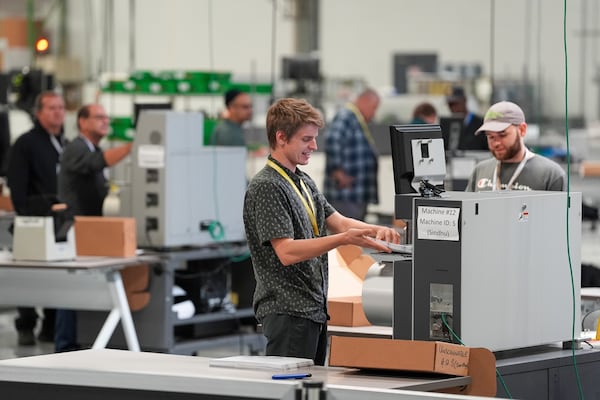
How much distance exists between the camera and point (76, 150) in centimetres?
680

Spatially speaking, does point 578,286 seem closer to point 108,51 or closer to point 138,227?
point 138,227

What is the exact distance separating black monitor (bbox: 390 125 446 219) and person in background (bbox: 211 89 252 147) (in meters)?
4.27

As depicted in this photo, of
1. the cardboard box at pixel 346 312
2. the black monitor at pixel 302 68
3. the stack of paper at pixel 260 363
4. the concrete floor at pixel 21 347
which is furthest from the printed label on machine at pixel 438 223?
the black monitor at pixel 302 68

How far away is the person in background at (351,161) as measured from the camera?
895 cm

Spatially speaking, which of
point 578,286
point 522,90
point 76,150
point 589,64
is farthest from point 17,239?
point 589,64

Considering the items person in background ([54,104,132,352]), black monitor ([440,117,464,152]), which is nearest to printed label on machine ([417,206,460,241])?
person in background ([54,104,132,352])

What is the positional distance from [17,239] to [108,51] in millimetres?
10147

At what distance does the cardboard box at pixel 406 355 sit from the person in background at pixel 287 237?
0.47 m

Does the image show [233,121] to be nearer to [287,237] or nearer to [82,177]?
[82,177]

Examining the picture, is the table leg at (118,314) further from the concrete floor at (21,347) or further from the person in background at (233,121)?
the person in background at (233,121)

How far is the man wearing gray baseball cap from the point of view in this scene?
4.80 m

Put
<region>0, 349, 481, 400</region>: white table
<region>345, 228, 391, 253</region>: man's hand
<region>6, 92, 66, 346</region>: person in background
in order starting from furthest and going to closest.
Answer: <region>6, 92, 66, 346</region>: person in background → <region>345, 228, 391, 253</region>: man's hand → <region>0, 349, 481, 400</region>: white table

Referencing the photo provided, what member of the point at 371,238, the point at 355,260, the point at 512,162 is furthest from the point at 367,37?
the point at 371,238

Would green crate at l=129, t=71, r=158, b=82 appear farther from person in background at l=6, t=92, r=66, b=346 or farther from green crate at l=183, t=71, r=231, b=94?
person in background at l=6, t=92, r=66, b=346
